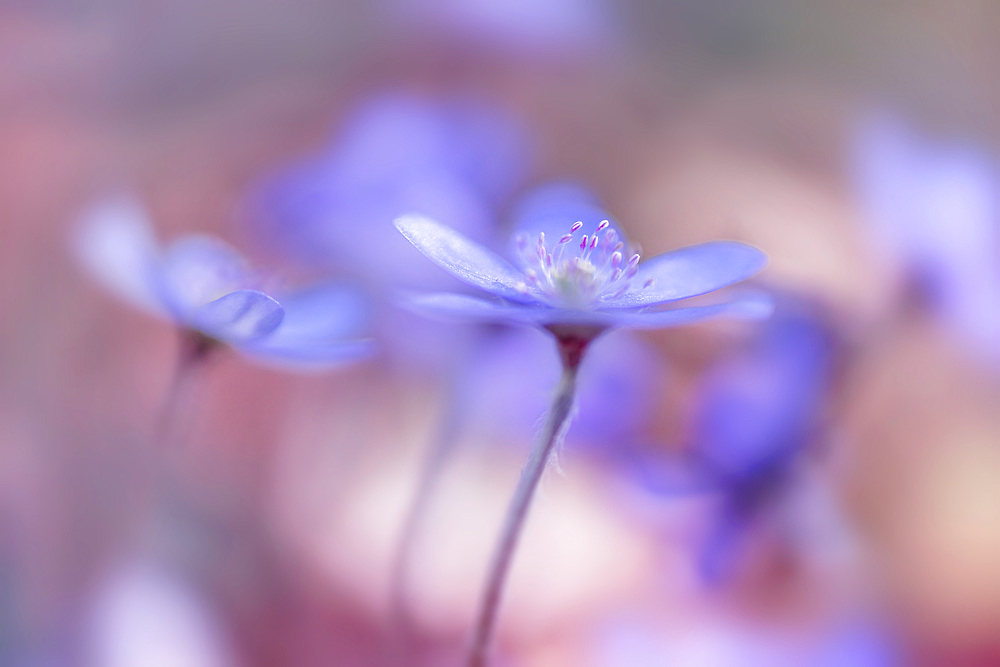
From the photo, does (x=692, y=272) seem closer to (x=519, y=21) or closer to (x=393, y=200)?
(x=393, y=200)

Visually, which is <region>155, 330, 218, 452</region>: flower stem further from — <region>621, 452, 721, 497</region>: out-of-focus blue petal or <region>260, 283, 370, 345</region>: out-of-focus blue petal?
<region>621, 452, 721, 497</region>: out-of-focus blue petal

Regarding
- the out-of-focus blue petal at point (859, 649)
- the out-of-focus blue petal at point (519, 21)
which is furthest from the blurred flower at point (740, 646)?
the out-of-focus blue petal at point (519, 21)

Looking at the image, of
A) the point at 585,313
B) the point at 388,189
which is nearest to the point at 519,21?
the point at 388,189

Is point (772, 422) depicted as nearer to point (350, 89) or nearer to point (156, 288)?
point (156, 288)

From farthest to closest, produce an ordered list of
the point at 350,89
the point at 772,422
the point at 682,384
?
the point at 350,89
the point at 682,384
the point at 772,422

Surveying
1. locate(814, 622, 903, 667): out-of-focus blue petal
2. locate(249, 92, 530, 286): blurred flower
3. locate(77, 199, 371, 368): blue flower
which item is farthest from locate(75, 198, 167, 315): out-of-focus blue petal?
locate(814, 622, 903, 667): out-of-focus blue petal

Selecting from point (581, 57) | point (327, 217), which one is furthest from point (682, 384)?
point (581, 57)

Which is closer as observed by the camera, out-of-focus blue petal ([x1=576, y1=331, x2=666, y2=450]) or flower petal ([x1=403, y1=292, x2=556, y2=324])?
flower petal ([x1=403, y1=292, x2=556, y2=324])
